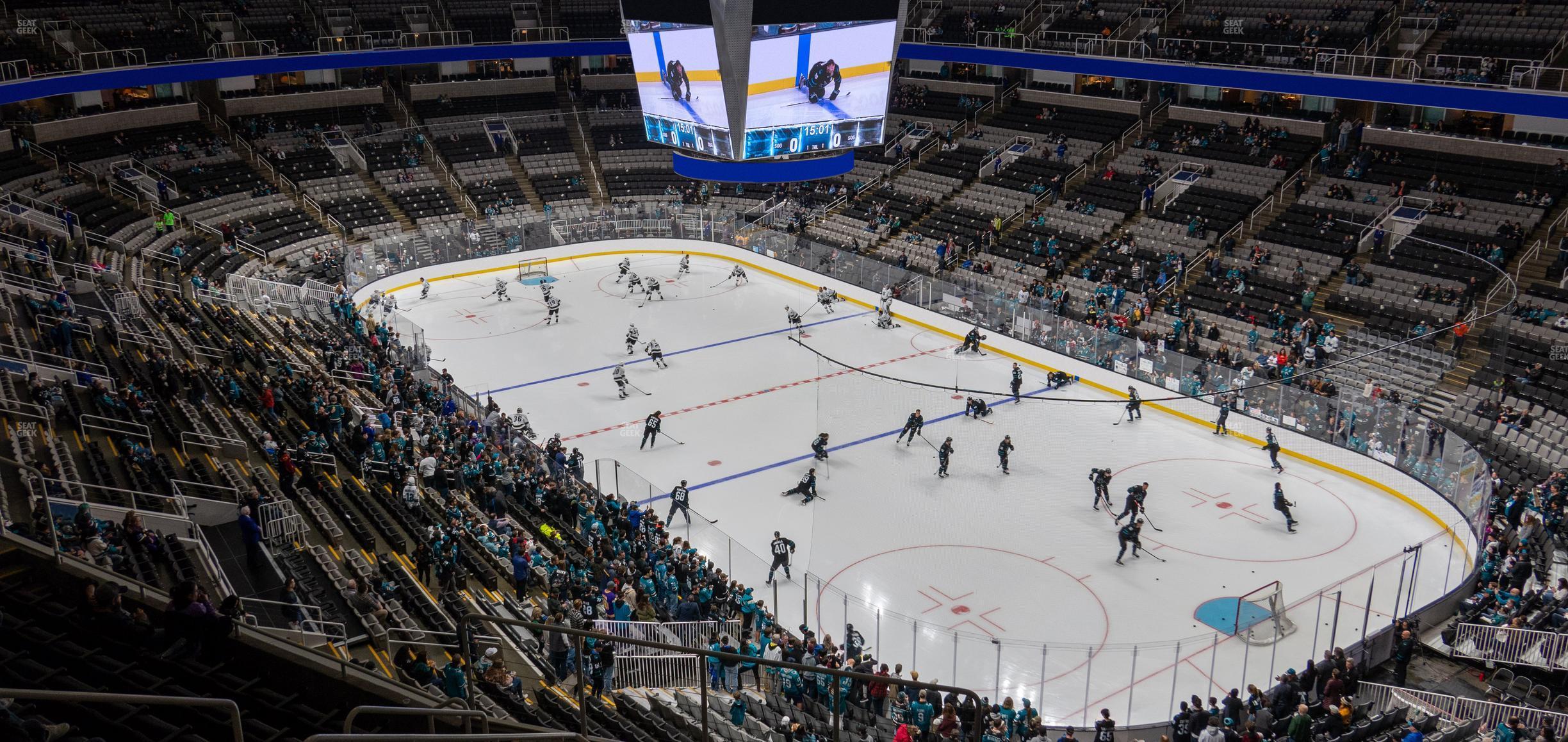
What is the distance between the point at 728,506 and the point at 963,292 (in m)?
13.6

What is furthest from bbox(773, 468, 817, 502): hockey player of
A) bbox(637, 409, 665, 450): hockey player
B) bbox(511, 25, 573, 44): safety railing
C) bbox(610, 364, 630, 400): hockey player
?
bbox(511, 25, 573, 44): safety railing

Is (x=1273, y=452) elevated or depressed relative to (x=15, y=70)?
depressed

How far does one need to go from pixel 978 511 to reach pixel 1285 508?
17.6ft

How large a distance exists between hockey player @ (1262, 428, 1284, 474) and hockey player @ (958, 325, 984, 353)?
852 centimetres

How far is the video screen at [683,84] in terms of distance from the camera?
25219 mm

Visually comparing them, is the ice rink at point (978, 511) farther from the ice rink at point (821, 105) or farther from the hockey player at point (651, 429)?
the ice rink at point (821, 105)

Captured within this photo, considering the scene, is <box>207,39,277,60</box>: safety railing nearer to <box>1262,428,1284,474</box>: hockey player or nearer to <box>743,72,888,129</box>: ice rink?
<box>743,72,888,129</box>: ice rink

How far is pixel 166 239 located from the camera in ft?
107

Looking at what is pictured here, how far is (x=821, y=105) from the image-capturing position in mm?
25891

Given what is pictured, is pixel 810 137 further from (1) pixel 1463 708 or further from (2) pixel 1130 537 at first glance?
(1) pixel 1463 708

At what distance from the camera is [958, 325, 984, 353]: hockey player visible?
29953mm

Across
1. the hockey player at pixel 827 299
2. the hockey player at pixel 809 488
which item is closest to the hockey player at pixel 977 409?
the hockey player at pixel 809 488

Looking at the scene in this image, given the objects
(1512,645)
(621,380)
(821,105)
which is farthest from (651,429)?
(1512,645)

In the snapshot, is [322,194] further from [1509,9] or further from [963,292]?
[1509,9]
